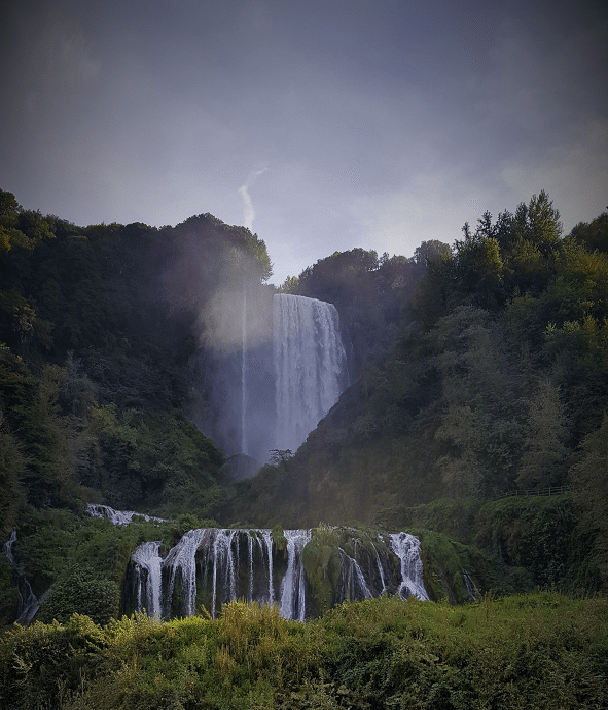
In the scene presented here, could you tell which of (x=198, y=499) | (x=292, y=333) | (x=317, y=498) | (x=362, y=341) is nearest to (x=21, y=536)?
(x=198, y=499)

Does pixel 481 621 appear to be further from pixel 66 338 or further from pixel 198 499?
pixel 66 338

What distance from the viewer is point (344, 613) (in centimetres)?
886

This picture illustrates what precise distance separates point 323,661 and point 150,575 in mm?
13465

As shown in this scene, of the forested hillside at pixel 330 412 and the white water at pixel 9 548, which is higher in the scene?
the forested hillside at pixel 330 412

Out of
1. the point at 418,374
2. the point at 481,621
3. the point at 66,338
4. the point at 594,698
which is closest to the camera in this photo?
the point at 594,698

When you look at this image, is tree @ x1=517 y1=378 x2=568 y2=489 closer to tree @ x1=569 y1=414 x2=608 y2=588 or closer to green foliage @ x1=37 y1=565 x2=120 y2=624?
tree @ x1=569 y1=414 x2=608 y2=588

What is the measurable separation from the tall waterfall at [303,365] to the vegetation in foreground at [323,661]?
38.7 metres

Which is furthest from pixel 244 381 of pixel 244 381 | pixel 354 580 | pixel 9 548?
pixel 354 580

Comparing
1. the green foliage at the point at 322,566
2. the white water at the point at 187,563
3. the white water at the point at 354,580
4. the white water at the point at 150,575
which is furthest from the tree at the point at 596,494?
the white water at the point at 150,575

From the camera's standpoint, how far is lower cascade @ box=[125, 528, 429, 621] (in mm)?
18484

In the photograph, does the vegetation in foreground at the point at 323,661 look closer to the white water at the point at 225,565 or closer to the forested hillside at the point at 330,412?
the forested hillside at the point at 330,412

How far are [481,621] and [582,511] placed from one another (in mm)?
12354

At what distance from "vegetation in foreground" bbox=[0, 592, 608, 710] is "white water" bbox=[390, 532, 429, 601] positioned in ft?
33.2

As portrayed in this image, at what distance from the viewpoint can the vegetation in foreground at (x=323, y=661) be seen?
21.1ft
